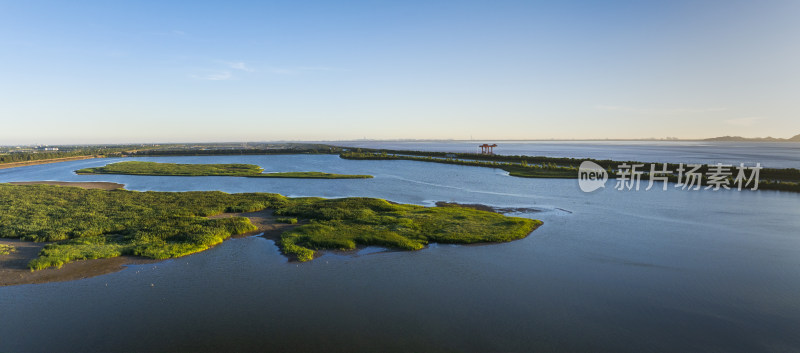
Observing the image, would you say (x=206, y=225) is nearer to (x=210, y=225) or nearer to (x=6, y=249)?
(x=210, y=225)

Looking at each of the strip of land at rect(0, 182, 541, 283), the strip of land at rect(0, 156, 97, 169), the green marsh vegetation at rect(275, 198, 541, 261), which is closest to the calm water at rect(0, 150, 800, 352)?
the green marsh vegetation at rect(275, 198, 541, 261)

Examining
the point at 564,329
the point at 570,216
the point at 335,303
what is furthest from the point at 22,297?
the point at 570,216

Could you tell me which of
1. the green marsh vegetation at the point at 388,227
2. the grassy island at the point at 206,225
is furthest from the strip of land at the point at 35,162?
the green marsh vegetation at the point at 388,227

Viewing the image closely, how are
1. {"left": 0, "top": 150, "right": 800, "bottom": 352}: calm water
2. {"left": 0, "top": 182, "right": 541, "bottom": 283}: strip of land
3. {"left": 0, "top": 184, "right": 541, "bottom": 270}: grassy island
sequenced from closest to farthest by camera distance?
{"left": 0, "top": 150, "right": 800, "bottom": 352}: calm water → {"left": 0, "top": 182, "right": 541, "bottom": 283}: strip of land → {"left": 0, "top": 184, "right": 541, "bottom": 270}: grassy island

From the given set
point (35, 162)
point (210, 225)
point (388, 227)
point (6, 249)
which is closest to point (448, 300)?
point (388, 227)

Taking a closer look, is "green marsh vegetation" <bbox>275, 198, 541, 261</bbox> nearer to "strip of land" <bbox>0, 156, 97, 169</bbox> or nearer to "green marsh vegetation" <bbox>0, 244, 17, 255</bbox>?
"green marsh vegetation" <bbox>0, 244, 17, 255</bbox>

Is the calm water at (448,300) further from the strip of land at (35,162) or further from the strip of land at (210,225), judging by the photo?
the strip of land at (35,162)

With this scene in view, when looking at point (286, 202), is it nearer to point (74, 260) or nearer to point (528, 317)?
point (74, 260)
